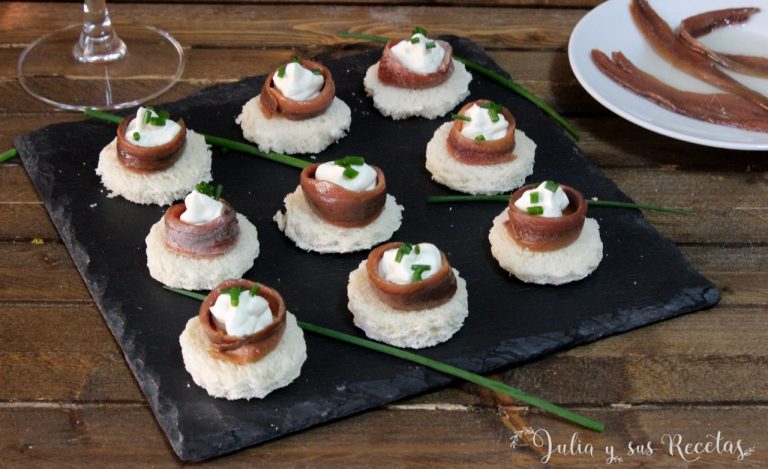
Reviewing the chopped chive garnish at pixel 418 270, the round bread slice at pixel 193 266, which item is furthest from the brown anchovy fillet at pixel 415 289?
the round bread slice at pixel 193 266

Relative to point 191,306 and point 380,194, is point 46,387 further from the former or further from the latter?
point 380,194

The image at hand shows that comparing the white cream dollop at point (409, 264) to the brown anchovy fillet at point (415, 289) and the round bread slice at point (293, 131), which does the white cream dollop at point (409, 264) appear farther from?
the round bread slice at point (293, 131)

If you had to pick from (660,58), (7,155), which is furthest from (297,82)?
(660,58)

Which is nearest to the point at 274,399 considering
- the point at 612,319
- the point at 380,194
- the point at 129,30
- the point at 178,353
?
the point at 178,353

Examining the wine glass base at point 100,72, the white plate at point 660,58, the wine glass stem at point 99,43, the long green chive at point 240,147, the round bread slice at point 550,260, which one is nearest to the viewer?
the round bread slice at point 550,260

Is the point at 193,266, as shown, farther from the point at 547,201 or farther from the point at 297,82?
the point at 547,201

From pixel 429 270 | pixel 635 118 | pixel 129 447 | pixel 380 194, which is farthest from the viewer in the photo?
pixel 635 118

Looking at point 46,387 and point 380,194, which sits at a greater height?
point 380,194
